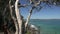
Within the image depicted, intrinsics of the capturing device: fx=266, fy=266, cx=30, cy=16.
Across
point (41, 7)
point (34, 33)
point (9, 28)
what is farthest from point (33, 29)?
point (41, 7)

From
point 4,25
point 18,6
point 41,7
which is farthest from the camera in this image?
point 4,25

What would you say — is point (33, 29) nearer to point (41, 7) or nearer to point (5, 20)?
point (5, 20)

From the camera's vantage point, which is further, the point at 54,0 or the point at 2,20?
the point at 2,20

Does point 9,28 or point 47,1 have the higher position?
point 47,1

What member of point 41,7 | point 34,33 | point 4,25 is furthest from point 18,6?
point 34,33

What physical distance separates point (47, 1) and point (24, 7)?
103cm

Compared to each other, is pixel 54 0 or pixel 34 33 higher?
pixel 54 0

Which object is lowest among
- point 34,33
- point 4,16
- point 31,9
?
point 34,33

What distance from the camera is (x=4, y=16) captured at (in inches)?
545

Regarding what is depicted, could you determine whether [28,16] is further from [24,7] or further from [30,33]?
[30,33]

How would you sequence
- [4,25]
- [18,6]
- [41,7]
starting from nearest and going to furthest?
[18,6], [41,7], [4,25]

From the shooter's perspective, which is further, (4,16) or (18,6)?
(4,16)

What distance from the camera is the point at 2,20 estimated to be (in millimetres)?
14383

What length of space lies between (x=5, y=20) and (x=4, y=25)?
0.62 metres
